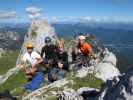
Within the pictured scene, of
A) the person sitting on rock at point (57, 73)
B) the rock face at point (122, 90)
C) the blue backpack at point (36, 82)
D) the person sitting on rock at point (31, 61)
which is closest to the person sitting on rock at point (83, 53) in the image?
the person sitting on rock at point (57, 73)

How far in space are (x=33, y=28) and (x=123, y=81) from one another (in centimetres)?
6348

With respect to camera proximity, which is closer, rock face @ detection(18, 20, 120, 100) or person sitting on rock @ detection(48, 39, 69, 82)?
rock face @ detection(18, 20, 120, 100)

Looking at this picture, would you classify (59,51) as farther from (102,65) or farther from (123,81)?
(123,81)

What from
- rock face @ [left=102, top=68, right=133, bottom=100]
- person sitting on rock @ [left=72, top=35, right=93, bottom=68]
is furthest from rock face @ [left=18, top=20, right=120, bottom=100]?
rock face @ [left=102, top=68, right=133, bottom=100]

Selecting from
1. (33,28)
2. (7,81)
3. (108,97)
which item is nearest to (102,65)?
(108,97)

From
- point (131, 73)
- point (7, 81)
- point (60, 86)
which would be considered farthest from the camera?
point (7, 81)

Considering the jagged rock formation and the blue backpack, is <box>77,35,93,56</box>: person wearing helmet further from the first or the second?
the blue backpack

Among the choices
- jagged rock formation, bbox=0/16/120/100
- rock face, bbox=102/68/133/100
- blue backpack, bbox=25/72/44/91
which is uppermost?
rock face, bbox=102/68/133/100

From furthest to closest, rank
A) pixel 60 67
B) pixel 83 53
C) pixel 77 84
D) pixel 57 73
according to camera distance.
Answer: pixel 83 53 < pixel 60 67 < pixel 57 73 < pixel 77 84

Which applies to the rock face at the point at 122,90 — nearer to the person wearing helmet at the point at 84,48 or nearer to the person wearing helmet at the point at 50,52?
the person wearing helmet at the point at 50,52

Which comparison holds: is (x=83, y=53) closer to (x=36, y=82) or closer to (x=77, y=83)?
(x=36, y=82)

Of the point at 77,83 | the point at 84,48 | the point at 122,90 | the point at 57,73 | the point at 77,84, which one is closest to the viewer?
the point at 122,90

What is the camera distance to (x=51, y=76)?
25.8m

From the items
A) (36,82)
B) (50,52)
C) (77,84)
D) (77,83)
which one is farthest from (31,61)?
(77,84)
